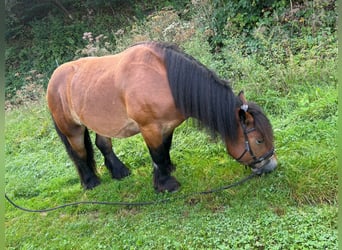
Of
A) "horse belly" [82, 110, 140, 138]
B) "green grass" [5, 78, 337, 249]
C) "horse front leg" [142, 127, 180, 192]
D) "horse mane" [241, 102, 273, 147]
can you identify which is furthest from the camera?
"horse belly" [82, 110, 140, 138]

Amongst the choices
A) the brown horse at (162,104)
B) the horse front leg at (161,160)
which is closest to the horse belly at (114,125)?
the brown horse at (162,104)

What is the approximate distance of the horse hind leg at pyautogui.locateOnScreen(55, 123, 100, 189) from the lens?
427 cm

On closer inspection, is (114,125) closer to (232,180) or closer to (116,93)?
(116,93)

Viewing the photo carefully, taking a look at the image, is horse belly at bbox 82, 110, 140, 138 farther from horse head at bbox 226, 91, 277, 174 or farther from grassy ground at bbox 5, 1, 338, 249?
horse head at bbox 226, 91, 277, 174

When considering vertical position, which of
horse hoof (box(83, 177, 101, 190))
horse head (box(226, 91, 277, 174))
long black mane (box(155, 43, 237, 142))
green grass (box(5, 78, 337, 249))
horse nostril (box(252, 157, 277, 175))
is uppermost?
long black mane (box(155, 43, 237, 142))

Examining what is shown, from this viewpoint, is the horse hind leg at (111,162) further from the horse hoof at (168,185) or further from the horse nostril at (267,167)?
the horse nostril at (267,167)

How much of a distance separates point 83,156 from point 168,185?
1.23 metres

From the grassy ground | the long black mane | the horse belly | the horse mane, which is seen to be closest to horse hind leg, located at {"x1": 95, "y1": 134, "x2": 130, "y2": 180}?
the grassy ground

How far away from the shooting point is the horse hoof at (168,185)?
12.1 ft

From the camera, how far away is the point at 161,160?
3613mm

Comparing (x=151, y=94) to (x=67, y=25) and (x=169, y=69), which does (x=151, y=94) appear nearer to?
(x=169, y=69)

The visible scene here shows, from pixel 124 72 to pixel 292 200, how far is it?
196cm

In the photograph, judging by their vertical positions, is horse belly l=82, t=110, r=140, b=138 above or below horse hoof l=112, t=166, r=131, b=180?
above

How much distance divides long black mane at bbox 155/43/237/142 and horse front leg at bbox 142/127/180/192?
1.38 feet
